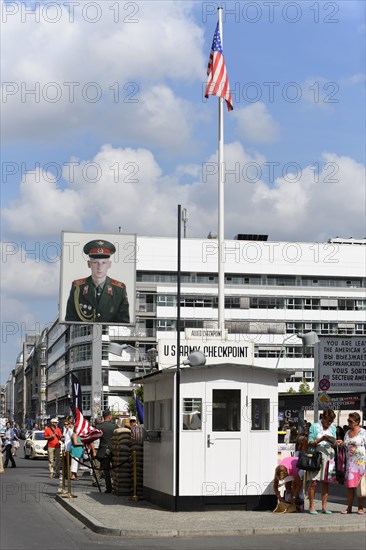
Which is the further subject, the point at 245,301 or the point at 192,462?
the point at 245,301

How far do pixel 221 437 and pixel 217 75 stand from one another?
13701 mm

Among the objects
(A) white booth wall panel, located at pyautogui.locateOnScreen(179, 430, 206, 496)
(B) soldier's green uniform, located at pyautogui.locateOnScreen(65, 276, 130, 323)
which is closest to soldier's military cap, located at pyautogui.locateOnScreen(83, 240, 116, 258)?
(B) soldier's green uniform, located at pyautogui.locateOnScreen(65, 276, 130, 323)

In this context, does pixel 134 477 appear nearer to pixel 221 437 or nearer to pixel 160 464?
pixel 160 464

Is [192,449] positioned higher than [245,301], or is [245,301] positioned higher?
[245,301]

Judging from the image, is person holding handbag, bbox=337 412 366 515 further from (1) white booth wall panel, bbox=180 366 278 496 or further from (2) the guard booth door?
(2) the guard booth door

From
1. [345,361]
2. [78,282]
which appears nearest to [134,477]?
[345,361]

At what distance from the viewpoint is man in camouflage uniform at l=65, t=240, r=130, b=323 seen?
3866cm

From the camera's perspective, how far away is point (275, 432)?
→ 19375 millimetres

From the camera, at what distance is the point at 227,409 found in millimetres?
19141

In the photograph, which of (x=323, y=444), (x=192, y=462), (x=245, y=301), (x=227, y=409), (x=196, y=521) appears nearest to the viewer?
(x=196, y=521)

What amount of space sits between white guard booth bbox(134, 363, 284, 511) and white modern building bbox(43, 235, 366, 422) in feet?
316

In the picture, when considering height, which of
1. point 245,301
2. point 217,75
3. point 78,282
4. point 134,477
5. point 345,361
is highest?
point 245,301

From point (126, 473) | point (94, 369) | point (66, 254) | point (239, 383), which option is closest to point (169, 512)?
point (239, 383)

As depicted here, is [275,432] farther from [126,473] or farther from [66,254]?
[66,254]
